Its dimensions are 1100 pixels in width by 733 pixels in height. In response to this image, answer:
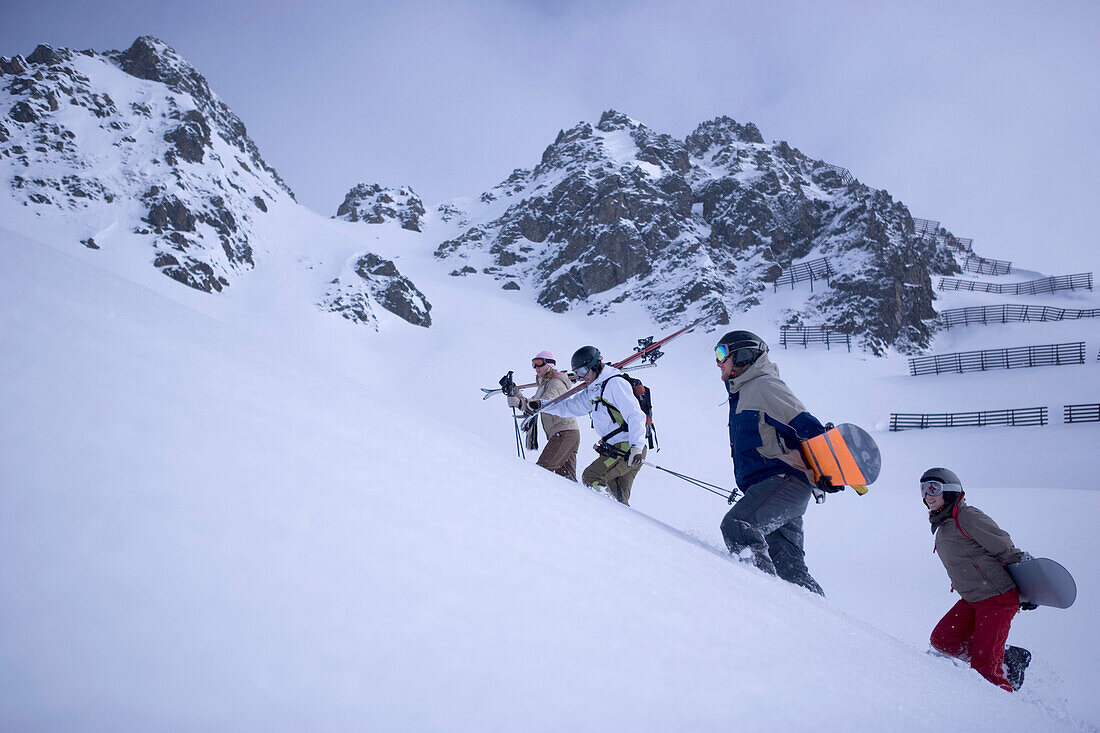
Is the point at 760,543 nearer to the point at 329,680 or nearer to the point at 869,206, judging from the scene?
the point at 329,680

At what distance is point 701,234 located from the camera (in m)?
51.4

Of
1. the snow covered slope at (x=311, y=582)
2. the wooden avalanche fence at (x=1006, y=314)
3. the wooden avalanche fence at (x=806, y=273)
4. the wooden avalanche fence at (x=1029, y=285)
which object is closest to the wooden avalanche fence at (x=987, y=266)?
the wooden avalanche fence at (x=1029, y=285)

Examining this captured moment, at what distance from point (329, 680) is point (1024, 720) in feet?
7.47

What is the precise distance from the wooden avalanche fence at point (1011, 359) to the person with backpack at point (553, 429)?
26639 mm

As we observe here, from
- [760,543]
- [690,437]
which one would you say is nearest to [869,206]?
[690,437]

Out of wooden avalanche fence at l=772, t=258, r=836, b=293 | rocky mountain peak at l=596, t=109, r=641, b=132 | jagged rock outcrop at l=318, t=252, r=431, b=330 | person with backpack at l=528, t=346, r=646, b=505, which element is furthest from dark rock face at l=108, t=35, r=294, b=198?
person with backpack at l=528, t=346, r=646, b=505

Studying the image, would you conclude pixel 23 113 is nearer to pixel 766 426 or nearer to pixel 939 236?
pixel 766 426

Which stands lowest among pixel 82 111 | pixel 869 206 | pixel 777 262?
pixel 82 111

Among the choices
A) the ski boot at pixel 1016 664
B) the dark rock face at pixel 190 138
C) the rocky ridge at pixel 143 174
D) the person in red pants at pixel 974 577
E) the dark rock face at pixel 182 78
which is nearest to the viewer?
the person in red pants at pixel 974 577

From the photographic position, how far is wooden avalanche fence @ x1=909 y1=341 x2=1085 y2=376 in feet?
75.6

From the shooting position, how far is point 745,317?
39.0m

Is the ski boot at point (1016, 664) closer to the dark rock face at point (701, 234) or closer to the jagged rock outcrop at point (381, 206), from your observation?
the dark rock face at point (701, 234)

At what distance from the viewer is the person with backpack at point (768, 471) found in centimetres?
308

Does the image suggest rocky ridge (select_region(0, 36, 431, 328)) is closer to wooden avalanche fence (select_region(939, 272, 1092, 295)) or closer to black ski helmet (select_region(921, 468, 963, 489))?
black ski helmet (select_region(921, 468, 963, 489))
